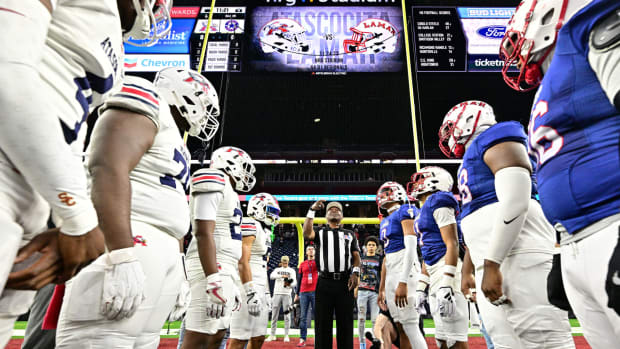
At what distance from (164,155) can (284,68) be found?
7.18 metres

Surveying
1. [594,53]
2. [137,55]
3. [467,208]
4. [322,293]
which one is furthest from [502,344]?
[137,55]

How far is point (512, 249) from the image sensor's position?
193 centimetres

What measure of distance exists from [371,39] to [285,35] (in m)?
1.95

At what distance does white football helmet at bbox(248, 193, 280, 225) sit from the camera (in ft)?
17.0

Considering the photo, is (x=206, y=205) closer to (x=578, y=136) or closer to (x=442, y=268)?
(x=578, y=136)

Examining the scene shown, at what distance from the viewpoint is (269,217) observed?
17.5 feet

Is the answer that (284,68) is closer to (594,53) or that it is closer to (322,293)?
(322,293)

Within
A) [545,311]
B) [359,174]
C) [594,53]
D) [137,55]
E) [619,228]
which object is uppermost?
[359,174]

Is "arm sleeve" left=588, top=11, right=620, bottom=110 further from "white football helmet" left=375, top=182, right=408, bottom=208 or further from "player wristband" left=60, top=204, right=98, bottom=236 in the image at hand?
"white football helmet" left=375, top=182, right=408, bottom=208

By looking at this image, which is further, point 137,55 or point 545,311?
point 137,55

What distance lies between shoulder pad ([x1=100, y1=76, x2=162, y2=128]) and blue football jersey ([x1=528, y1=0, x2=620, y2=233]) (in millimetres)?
1439

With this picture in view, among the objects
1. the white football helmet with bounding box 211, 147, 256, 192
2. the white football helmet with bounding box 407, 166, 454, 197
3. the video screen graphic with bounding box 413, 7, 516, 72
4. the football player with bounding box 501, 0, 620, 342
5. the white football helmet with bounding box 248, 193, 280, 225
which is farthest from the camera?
the video screen graphic with bounding box 413, 7, 516, 72

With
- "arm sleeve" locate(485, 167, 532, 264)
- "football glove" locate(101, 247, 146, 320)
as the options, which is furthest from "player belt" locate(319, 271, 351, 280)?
"football glove" locate(101, 247, 146, 320)

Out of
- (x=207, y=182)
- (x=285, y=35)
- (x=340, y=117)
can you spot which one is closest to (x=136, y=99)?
(x=207, y=182)
